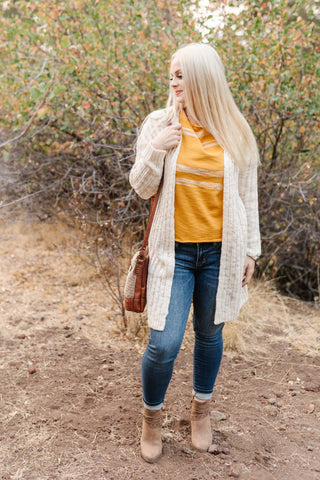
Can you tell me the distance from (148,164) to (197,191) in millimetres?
228

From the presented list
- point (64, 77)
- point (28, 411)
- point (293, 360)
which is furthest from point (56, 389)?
point (64, 77)

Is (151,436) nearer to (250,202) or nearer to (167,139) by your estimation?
(250,202)

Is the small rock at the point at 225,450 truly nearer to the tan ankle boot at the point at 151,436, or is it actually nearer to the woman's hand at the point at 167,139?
the tan ankle boot at the point at 151,436

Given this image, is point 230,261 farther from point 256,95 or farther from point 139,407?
point 256,95

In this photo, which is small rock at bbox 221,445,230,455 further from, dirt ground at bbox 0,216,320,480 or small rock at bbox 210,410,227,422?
small rock at bbox 210,410,227,422

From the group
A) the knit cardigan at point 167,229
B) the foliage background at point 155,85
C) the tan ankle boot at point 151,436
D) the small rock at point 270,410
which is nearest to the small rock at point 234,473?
the tan ankle boot at point 151,436

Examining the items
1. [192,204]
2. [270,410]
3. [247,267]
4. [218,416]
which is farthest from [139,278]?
[270,410]

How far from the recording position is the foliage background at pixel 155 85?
3760mm

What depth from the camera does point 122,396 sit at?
8.43 feet

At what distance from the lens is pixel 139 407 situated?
2.47 metres

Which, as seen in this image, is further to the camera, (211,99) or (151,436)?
(151,436)

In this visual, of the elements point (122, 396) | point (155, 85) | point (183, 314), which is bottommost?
point (122, 396)

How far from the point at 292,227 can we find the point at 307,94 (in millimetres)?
1232

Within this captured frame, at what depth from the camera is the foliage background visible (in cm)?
376
